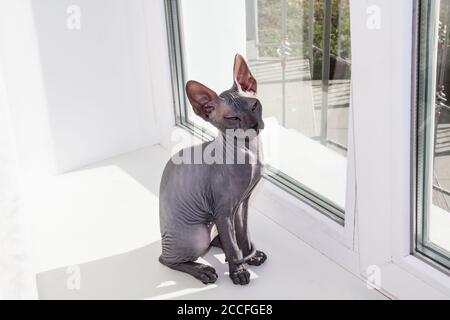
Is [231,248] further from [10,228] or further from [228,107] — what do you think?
[10,228]

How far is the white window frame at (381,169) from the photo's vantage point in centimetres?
87

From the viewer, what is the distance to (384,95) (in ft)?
2.95

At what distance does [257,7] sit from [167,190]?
0.58 meters

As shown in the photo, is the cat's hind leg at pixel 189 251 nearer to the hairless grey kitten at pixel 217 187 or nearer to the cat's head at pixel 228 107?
the hairless grey kitten at pixel 217 187

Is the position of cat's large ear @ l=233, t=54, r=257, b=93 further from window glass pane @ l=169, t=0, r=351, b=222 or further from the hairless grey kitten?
window glass pane @ l=169, t=0, r=351, b=222

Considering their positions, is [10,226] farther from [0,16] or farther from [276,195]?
[0,16]

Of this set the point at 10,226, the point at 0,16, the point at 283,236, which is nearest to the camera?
the point at 10,226

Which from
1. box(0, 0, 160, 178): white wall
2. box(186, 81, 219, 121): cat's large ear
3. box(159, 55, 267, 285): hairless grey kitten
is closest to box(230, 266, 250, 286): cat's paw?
box(159, 55, 267, 285): hairless grey kitten

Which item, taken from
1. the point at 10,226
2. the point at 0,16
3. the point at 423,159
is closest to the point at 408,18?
the point at 423,159

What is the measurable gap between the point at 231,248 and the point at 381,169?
30 cm

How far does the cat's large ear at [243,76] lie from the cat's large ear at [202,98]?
0.06m

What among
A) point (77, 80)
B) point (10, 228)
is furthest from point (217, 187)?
point (77, 80)

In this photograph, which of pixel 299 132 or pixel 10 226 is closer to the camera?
pixel 10 226
